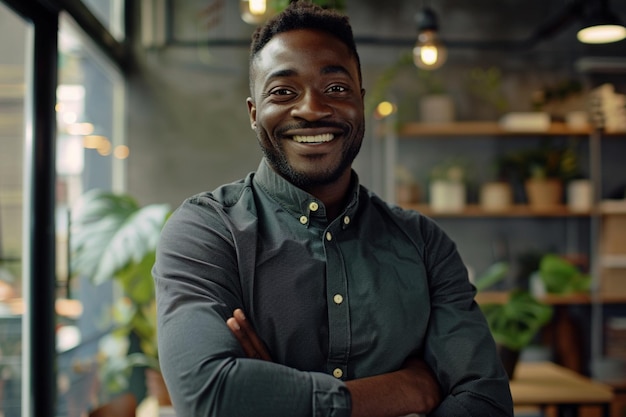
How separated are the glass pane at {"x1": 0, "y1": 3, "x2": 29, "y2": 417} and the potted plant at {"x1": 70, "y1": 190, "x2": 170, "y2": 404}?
37 centimetres

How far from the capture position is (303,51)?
151 cm

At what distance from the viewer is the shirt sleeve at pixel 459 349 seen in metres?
1.50

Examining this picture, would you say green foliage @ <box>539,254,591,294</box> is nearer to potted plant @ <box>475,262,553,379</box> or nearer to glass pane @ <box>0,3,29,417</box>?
potted plant @ <box>475,262,553,379</box>

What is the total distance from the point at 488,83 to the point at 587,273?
1.57m

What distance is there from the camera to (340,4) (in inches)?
143

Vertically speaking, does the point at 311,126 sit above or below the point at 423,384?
above

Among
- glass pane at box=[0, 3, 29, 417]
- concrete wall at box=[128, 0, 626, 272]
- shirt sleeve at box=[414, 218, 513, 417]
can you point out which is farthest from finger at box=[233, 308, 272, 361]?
concrete wall at box=[128, 0, 626, 272]

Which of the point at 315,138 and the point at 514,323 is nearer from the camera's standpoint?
the point at 315,138

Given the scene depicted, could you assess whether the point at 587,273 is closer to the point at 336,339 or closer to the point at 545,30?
the point at 545,30

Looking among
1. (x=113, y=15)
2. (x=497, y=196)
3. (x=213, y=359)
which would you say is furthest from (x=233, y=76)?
(x=213, y=359)

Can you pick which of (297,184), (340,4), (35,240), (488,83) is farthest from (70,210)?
(488,83)

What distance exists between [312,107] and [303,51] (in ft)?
0.41

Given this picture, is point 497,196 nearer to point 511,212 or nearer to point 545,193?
point 511,212

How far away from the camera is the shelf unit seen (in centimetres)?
521
